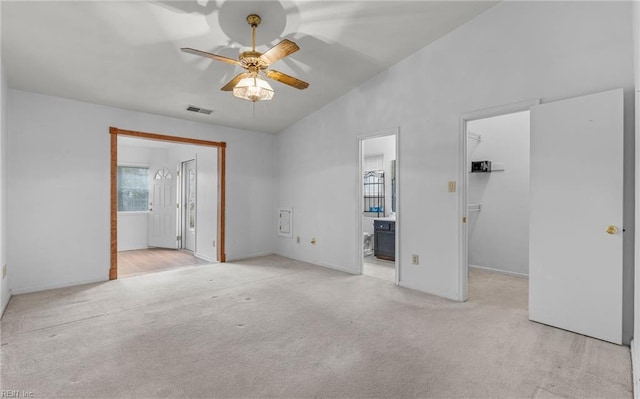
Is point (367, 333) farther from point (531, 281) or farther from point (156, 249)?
point (156, 249)

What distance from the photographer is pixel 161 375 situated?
6.76 ft

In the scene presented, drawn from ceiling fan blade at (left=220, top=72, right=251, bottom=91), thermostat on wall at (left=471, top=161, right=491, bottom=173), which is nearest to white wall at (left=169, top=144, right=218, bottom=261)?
ceiling fan blade at (left=220, top=72, right=251, bottom=91)

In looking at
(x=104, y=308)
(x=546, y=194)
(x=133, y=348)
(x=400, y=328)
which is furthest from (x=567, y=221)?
(x=104, y=308)

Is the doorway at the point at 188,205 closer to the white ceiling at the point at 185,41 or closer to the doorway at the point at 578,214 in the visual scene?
the white ceiling at the point at 185,41

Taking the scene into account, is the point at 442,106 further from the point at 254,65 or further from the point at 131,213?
the point at 131,213

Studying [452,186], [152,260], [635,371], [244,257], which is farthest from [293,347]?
[152,260]

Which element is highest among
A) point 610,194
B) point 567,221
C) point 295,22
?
point 295,22

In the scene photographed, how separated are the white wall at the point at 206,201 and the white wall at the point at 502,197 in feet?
14.3

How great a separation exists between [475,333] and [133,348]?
277 centimetres

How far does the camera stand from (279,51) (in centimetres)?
251

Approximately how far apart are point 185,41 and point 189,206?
172 inches

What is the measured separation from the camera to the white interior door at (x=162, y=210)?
705 centimetres

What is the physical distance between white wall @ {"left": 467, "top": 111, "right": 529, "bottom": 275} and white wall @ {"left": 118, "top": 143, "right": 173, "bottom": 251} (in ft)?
21.6

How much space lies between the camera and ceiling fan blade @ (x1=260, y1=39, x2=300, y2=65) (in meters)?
2.40
